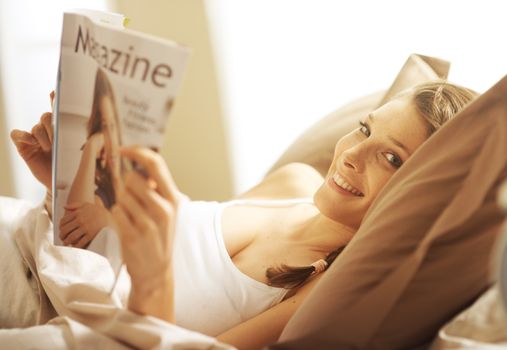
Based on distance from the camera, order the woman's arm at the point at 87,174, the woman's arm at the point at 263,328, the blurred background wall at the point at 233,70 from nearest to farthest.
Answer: the woman's arm at the point at 87,174
the woman's arm at the point at 263,328
the blurred background wall at the point at 233,70

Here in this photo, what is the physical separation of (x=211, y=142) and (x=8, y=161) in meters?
0.54

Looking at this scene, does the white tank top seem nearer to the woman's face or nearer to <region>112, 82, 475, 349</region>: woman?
<region>112, 82, 475, 349</region>: woman

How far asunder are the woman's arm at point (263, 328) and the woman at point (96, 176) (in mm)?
239

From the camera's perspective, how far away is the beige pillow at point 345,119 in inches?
45.7

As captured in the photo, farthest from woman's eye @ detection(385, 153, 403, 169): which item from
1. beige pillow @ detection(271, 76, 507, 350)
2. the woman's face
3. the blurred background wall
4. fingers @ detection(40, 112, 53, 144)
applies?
the blurred background wall

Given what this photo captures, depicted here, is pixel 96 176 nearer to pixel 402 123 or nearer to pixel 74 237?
pixel 74 237

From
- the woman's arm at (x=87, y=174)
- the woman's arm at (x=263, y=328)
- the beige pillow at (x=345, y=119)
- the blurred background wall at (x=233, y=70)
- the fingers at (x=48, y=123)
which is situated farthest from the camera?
the blurred background wall at (x=233, y=70)

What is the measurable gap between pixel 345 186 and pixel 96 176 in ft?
1.29

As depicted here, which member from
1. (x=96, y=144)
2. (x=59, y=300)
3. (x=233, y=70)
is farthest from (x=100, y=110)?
(x=233, y=70)

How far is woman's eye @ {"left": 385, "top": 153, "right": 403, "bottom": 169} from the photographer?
38.9 inches

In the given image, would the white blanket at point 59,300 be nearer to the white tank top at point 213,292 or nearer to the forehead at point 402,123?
the white tank top at point 213,292

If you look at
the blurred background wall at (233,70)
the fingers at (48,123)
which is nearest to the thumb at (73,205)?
the fingers at (48,123)

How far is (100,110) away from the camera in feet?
2.46

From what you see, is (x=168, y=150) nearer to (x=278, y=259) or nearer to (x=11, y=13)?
(x=11, y=13)
